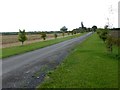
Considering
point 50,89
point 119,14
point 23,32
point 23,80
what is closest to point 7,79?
point 23,80

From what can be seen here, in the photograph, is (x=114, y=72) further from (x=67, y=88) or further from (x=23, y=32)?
(x=23, y=32)

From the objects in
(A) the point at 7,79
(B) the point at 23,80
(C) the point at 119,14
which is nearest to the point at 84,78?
(B) the point at 23,80

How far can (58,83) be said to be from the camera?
11914mm

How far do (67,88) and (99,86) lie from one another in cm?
130

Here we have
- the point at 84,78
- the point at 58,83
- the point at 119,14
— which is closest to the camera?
the point at 58,83

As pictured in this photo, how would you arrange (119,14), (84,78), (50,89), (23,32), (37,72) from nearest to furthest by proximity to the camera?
(50,89) → (84,78) → (37,72) → (119,14) → (23,32)

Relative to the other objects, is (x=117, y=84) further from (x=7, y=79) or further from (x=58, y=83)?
(x=7, y=79)

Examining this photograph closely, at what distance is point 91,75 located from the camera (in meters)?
13.6

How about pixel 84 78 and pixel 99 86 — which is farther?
pixel 84 78

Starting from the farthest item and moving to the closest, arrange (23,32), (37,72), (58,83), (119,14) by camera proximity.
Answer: (23,32), (119,14), (37,72), (58,83)

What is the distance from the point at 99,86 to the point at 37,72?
5.68 meters

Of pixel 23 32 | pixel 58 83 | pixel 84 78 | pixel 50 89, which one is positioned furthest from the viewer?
pixel 23 32

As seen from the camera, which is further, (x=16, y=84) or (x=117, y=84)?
(x=16, y=84)

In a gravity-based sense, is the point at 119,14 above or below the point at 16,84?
above
